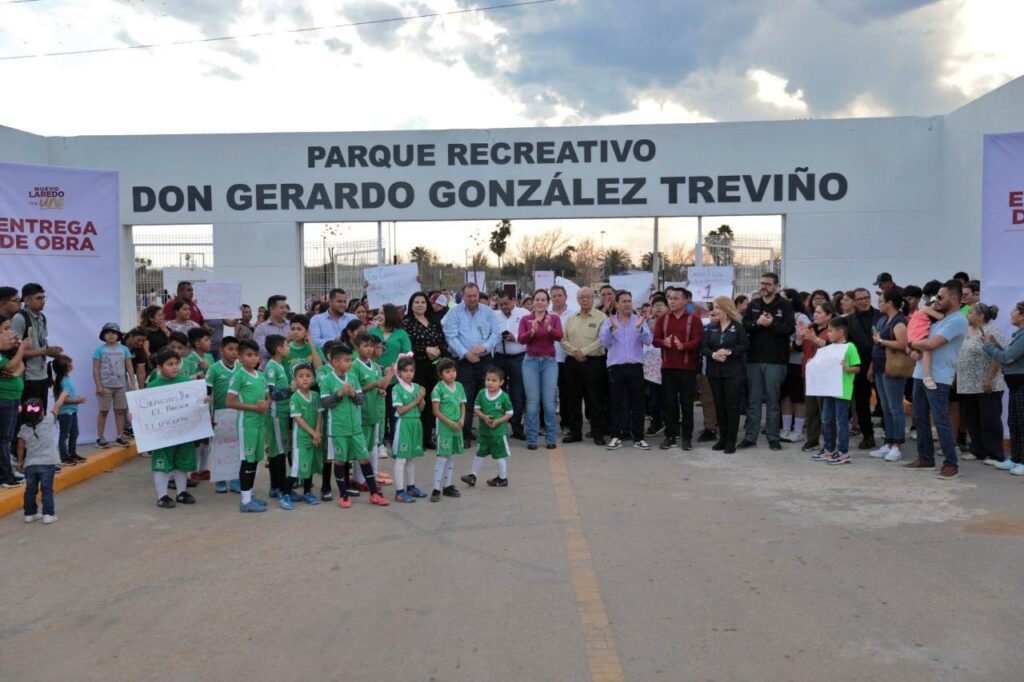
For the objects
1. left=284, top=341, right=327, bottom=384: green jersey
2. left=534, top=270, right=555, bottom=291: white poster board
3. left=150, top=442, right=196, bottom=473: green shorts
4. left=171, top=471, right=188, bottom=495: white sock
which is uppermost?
left=534, top=270, right=555, bottom=291: white poster board

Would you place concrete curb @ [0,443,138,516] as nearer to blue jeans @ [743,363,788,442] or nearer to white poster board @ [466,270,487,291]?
blue jeans @ [743,363,788,442]

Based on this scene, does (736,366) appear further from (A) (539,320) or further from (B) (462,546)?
(B) (462,546)

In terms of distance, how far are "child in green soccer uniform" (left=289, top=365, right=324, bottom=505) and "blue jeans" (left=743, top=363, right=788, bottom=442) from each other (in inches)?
222

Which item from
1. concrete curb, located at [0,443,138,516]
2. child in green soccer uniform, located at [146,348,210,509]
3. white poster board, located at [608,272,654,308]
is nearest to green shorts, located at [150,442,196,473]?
child in green soccer uniform, located at [146,348,210,509]

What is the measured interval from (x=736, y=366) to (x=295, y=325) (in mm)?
5333

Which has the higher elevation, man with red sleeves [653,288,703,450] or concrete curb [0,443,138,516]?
man with red sleeves [653,288,703,450]

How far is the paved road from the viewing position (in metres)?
4.41

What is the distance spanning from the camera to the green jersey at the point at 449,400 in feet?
27.5

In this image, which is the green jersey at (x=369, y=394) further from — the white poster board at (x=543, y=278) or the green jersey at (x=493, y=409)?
the white poster board at (x=543, y=278)

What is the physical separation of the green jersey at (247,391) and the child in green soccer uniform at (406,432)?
4.10ft

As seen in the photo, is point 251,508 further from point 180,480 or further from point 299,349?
point 299,349

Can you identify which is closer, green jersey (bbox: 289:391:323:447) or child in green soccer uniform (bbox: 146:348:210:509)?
green jersey (bbox: 289:391:323:447)

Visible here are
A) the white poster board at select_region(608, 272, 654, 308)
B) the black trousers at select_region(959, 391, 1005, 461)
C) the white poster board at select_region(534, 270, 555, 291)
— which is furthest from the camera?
the white poster board at select_region(534, 270, 555, 291)

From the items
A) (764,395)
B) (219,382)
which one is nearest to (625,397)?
(764,395)
